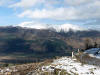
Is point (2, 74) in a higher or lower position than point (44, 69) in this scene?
lower

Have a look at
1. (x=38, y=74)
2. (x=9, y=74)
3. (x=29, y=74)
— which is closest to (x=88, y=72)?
(x=38, y=74)

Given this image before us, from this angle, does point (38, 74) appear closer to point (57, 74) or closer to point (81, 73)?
point (57, 74)

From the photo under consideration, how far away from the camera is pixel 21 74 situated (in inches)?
1570

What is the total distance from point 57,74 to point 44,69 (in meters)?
3.67

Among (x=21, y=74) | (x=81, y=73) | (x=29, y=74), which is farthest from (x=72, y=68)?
(x=21, y=74)

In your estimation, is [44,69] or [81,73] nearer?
[81,73]

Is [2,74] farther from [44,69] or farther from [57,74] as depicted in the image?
[57,74]

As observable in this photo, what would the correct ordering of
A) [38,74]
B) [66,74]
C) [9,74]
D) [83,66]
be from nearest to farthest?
[66,74]
[38,74]
[83,66]
[9,74]

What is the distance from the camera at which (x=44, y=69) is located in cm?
3550

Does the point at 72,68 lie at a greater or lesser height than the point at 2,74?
greater

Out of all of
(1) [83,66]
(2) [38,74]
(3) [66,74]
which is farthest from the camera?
(1) [83,66]

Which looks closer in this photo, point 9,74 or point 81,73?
point 81,73

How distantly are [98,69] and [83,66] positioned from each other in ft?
11.0

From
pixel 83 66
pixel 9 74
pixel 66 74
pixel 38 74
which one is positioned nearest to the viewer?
pixel 66 74
